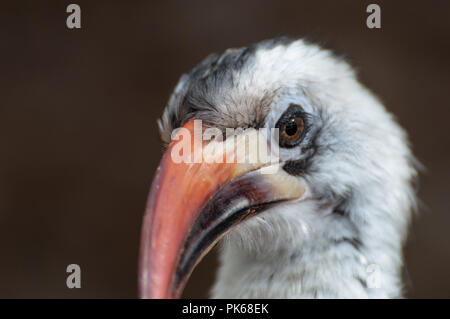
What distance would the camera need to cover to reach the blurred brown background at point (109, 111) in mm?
4039

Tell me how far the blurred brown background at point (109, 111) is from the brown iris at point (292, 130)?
8.31 ft

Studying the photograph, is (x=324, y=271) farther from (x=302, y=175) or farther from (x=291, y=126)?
(x=291, y=126)

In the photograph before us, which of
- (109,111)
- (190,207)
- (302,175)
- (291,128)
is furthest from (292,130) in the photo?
(109,111)

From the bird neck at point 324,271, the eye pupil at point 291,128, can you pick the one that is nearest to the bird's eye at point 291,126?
the eye pupil at point 291,128

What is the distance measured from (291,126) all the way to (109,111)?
8.98 feet

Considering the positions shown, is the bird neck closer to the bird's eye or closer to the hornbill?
the hornbill

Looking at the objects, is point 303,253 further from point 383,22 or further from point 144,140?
point 383,22

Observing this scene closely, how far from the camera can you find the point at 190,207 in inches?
52.1

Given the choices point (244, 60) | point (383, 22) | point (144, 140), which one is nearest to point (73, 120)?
point (144, 140)

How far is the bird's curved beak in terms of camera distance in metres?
1.24

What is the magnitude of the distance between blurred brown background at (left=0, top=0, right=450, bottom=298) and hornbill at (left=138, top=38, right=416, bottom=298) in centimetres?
239

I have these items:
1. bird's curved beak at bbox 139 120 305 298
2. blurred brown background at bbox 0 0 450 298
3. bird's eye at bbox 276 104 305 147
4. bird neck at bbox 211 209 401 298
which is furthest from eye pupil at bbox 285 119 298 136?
blurred brown background at bbox 0 0 450 298

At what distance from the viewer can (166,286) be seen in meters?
1.22
